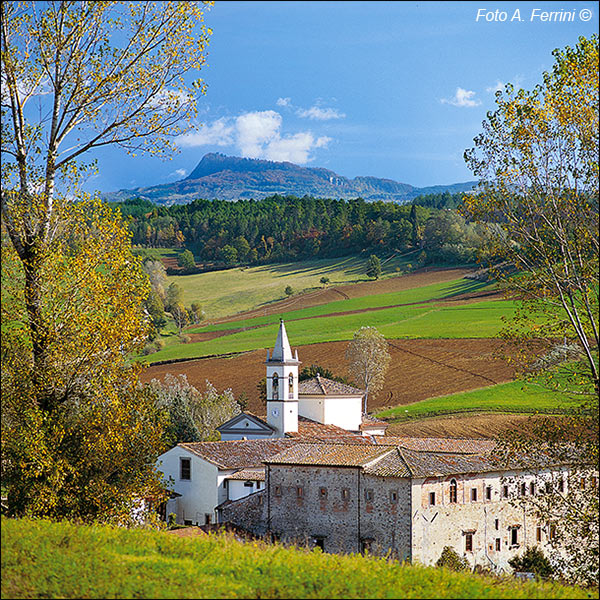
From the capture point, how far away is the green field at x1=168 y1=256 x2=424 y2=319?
11388 centimetres

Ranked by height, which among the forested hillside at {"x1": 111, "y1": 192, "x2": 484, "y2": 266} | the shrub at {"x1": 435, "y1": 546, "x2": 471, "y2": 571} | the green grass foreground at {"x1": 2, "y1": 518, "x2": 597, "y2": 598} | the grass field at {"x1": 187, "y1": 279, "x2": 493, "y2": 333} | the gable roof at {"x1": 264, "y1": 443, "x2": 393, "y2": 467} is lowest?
the shrub at {"x1": 435, "y1": 546, "x2": 471, "y2": 571}

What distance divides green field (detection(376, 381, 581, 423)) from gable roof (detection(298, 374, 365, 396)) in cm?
433

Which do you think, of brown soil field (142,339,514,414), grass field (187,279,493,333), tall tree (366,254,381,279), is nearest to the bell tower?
brown soil field (142,339,514,414)

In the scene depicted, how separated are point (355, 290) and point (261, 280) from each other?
22267 mm

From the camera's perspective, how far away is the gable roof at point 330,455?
37.1 metres

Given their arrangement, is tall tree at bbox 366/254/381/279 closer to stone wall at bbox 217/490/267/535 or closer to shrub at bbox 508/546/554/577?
stone wall at bbox 217/490/267/535

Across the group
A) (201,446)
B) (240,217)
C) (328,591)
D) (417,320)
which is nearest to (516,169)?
(328,591)

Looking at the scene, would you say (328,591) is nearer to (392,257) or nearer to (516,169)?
(516,169)

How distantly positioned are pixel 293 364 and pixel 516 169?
36.3 meters

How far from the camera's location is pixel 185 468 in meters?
46.2

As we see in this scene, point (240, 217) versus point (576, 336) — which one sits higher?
point (240, 217)

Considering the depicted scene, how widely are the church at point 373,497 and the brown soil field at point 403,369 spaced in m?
18.8

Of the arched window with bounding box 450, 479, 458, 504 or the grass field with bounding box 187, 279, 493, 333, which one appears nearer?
the arched window with bounding box 450, 479, 458, 504

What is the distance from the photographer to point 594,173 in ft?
59.9
